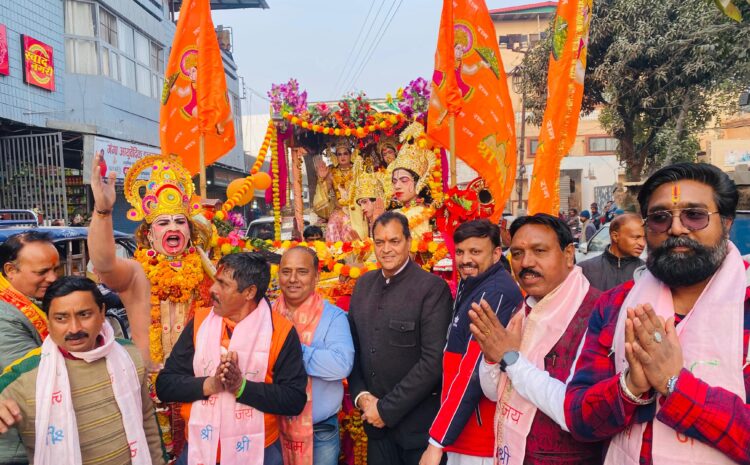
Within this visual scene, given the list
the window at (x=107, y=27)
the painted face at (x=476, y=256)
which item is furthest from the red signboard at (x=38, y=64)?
the painted face at (x=476, y=256)

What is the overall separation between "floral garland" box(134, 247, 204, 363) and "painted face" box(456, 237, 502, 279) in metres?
2.10

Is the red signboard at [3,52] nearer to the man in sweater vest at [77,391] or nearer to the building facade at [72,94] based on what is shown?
the building facade at [72,94]

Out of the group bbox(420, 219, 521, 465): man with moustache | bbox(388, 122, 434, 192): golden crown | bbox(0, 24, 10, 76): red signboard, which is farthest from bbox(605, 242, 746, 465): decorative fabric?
bbox(0, 24, 10, 76): red signboard

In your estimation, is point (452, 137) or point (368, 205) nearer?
point (452, 137)

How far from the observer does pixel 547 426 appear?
2.07 metres

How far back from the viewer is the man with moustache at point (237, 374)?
2.45 metres

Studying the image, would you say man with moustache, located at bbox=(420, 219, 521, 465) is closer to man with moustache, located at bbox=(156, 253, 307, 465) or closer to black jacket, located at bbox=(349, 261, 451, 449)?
black jacket, located at bbox=(349, 261, 451, 449)

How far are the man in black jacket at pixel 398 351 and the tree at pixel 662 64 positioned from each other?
11848 millimetres

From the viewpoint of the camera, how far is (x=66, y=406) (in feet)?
7.12

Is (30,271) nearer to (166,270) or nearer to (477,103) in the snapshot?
(166,270)

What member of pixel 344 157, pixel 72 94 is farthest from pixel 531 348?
pixel 72 94

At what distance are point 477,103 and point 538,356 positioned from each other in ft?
11.2

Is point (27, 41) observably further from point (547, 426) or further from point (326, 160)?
point (547, 426)

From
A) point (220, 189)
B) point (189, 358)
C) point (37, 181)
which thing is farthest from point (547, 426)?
point (220, 189)
